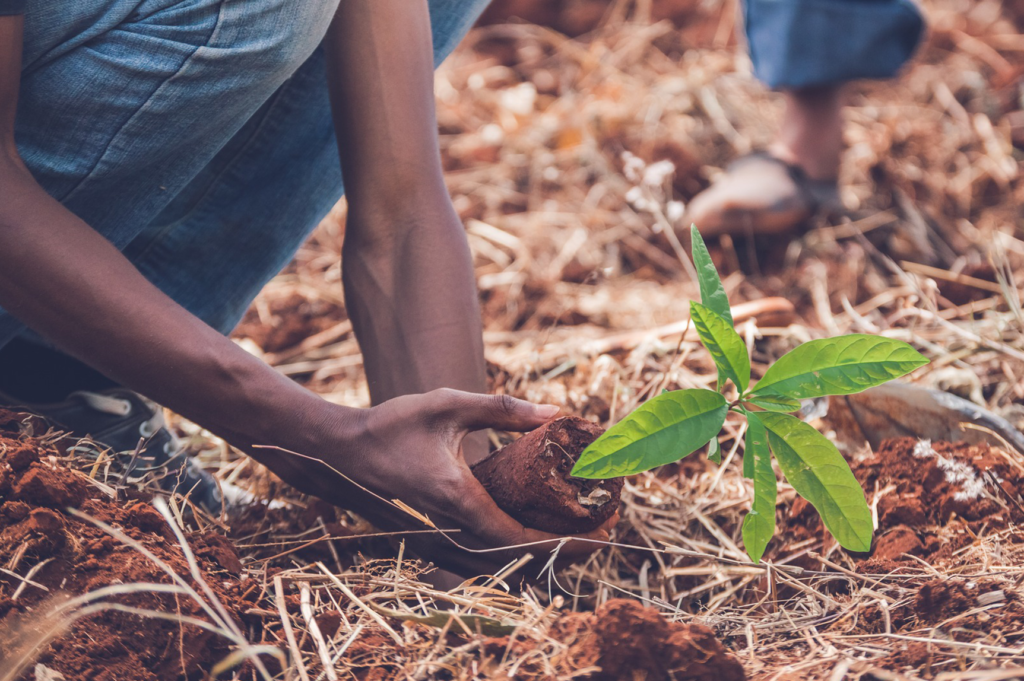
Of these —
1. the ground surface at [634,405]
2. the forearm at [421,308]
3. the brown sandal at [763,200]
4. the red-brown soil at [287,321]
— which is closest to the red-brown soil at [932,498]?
the ground surface at [634,405]

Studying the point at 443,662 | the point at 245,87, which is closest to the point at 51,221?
the point at 245,87

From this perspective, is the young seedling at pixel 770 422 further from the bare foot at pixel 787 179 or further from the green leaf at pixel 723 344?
the bare foot at pixel 787 179

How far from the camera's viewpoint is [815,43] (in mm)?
2043

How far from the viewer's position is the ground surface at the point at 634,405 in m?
0.82

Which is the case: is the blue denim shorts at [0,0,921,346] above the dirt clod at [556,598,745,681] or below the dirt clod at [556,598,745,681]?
above

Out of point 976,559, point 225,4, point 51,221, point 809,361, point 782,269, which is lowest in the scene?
point 782,269

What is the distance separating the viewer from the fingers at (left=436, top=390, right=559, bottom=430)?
0.92 m

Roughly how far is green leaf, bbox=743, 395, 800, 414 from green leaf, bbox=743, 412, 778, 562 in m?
0.03

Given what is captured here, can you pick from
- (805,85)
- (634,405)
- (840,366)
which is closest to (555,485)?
(840,366)

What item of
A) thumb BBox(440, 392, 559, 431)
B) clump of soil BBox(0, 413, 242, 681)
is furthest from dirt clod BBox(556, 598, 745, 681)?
clump of soil BBox(0, 413, 242, 681)

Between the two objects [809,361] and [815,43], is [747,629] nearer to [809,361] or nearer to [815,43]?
[809,361]

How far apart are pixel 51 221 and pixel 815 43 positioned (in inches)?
71.5

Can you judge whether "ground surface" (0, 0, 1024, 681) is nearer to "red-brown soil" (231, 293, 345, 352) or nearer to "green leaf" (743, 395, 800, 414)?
"red-brown soil" (231, 293, 345, 352)

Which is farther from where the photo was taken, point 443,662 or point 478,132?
point 478,132
